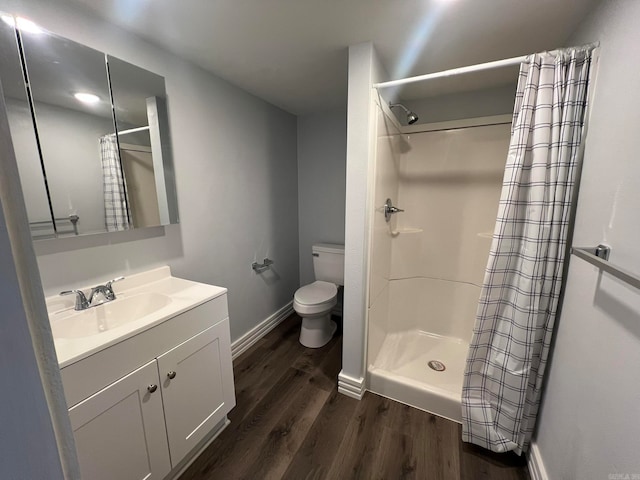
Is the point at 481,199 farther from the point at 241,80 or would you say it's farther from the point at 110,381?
the point at 110,381

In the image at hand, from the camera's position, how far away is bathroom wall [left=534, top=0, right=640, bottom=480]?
0.75 meters

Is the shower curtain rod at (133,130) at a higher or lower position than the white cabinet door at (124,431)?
higher

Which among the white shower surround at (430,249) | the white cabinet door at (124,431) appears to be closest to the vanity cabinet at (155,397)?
the white cabinet door at (124,431)

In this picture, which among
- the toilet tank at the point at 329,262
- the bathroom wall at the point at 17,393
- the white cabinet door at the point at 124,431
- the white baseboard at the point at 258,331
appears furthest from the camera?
the toilet tank at the point at 329,262

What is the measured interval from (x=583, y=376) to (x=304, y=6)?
1795 millimetres

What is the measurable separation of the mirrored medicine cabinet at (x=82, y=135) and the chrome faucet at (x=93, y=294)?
0.26 m

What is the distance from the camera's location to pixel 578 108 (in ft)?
3.54

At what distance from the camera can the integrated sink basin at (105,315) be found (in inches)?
44.4

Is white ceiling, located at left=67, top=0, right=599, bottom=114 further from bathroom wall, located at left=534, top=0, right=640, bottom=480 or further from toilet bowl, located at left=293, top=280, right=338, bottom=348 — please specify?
toilet bowl, located at left=293, top=280, right=338, bottom=348

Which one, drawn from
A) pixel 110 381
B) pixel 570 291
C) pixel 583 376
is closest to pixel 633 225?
pixel 570 291

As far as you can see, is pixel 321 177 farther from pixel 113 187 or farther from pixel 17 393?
pixel 17 393

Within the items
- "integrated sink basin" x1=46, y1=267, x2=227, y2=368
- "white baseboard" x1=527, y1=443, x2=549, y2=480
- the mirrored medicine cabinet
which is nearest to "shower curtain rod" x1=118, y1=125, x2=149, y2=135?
the mirrored medicine cabinet

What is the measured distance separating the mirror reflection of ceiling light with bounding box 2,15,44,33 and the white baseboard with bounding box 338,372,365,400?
2.23 metres

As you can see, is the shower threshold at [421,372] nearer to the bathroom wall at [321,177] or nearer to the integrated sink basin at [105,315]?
the bathroom wall at [321,177]
